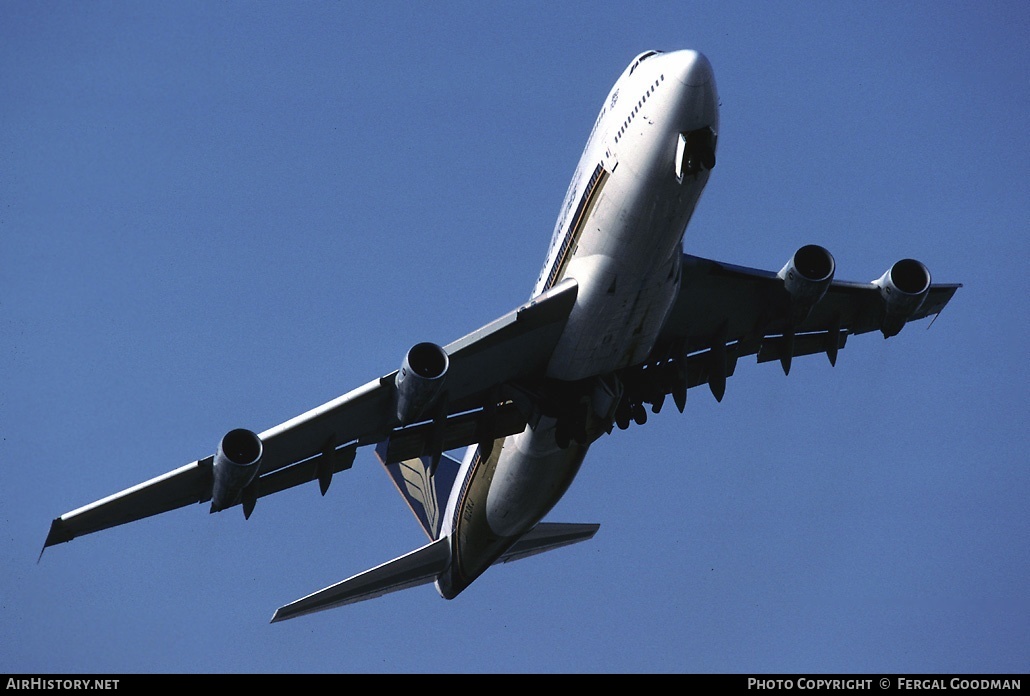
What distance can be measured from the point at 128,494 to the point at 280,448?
11.7ft

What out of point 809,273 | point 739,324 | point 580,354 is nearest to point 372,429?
point 580,354

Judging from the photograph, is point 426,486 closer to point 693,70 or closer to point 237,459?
point 237,459

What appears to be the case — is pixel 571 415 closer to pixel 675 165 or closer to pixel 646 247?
pixel 646 247

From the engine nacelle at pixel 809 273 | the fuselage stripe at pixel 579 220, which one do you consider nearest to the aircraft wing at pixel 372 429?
the fuselage stripe at pixel 579 220

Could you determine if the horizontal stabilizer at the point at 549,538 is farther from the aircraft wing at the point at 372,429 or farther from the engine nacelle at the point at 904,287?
the engine nacelle at the point at 904,287

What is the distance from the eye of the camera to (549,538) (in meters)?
40.9

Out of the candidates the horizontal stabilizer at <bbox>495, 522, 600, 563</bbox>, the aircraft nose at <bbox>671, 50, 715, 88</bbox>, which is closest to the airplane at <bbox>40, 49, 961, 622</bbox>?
the aircraft nose at <bbox>671, 50, 715, 88</bbox>

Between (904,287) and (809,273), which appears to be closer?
(809,273)

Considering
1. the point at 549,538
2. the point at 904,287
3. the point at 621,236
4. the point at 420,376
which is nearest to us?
the point at 621,236

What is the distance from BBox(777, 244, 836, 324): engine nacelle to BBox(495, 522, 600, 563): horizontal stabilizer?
464 inches

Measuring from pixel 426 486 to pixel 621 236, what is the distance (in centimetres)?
1490
